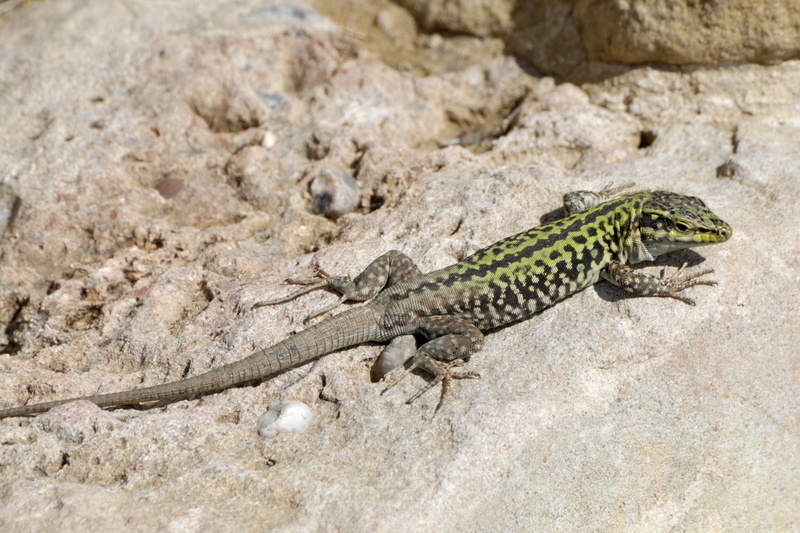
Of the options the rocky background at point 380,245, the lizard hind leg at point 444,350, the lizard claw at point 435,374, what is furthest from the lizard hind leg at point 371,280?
the lizard claw at point 435,374

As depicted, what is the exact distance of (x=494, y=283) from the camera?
5180 millimetres

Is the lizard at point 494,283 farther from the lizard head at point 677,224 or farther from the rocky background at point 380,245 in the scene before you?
the rocky background at point 380,245

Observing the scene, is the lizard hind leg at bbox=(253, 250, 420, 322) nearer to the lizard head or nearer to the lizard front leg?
the lizard front leg

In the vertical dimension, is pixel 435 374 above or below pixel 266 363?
below

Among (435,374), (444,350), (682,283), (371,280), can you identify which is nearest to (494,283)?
(444,350)

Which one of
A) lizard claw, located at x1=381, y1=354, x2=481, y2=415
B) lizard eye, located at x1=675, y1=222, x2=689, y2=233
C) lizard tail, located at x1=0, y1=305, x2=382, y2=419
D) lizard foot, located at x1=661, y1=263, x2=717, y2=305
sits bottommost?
lizard claw, located at x1=381, y1=354, x2=481, y2=415

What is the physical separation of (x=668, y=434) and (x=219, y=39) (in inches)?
277

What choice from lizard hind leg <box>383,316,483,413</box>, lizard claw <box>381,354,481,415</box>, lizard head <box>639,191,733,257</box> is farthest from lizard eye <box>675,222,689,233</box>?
lizard claw <box>381,354,481,415</box>

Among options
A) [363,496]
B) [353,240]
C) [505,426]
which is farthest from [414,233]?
[363,496]

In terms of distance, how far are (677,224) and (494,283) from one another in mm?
1678

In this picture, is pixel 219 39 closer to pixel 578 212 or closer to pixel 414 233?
pixel 414 233

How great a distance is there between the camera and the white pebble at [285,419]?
454 centimetres

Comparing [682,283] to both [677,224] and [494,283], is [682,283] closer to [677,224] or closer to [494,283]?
[677,224]

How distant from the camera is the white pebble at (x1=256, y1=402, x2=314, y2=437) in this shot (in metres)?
4.54
